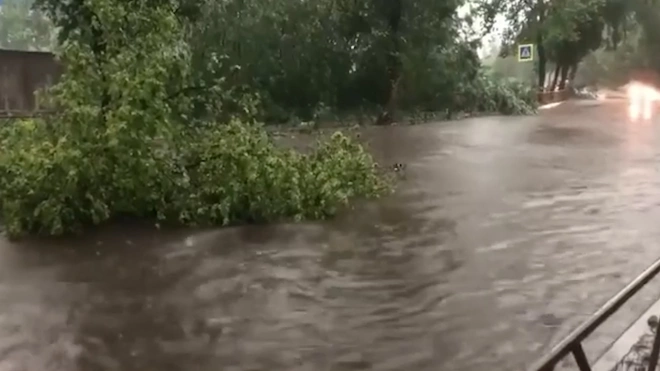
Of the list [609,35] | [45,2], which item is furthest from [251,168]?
[609,35]

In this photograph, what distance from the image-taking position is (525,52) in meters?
45.7

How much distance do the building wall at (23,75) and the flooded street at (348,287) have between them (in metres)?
9.65

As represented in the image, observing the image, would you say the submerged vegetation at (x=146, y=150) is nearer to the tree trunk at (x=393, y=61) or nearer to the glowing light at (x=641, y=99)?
the tree trunk at (x=393, y=61)

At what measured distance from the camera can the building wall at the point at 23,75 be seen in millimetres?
20766

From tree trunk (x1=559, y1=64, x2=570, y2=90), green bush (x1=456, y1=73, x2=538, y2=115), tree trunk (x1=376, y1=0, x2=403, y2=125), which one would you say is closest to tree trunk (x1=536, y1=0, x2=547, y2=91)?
tree trunk (x1=559, y1=64, x2=570, y2=90)

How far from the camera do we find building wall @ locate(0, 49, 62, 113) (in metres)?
20.8

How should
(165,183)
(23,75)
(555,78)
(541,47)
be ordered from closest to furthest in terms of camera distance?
1. (165,183)
2. (23,75)
3. (541,47)
4. (555,78)

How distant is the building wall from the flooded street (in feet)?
31.7

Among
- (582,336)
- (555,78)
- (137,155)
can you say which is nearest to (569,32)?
(555,78)

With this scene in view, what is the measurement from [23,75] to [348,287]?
46.6ft

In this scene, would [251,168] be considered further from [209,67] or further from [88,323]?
[209,67]

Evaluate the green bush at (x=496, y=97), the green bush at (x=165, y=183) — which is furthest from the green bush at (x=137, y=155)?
the green bush at (x=496, y=97)

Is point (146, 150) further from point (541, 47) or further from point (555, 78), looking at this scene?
point (555, 78)

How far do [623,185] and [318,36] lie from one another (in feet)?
51.2
